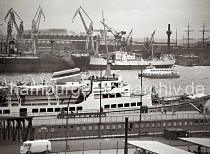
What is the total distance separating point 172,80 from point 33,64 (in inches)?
233

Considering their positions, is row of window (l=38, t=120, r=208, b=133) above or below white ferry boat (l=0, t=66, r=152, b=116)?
below

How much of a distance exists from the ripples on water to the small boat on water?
0.16 metres

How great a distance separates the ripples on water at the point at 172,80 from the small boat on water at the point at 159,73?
161mm

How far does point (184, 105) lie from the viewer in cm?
1008

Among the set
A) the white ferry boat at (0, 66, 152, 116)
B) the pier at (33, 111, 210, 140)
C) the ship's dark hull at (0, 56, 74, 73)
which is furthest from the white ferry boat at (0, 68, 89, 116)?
the pier at (33, 111, 210, 140)

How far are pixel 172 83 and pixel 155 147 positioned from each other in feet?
24.0

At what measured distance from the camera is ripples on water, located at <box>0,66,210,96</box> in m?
9.01

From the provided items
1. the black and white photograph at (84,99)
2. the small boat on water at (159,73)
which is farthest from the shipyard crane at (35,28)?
the small boat on water at (159,73)

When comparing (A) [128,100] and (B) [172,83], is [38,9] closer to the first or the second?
(A) [128,100]

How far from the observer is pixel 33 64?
29.3 feet

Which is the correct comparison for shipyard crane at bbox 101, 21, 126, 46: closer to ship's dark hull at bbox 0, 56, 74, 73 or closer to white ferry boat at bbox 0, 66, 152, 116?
white ferry boat at bbox 0, 66, 152, 116

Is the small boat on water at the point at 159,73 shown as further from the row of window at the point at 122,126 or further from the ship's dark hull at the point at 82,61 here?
the row of window at the point at 122,126

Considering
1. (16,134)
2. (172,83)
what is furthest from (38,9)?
(172,83)

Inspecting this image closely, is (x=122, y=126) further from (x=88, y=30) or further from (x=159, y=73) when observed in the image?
(x=159, y=73)
